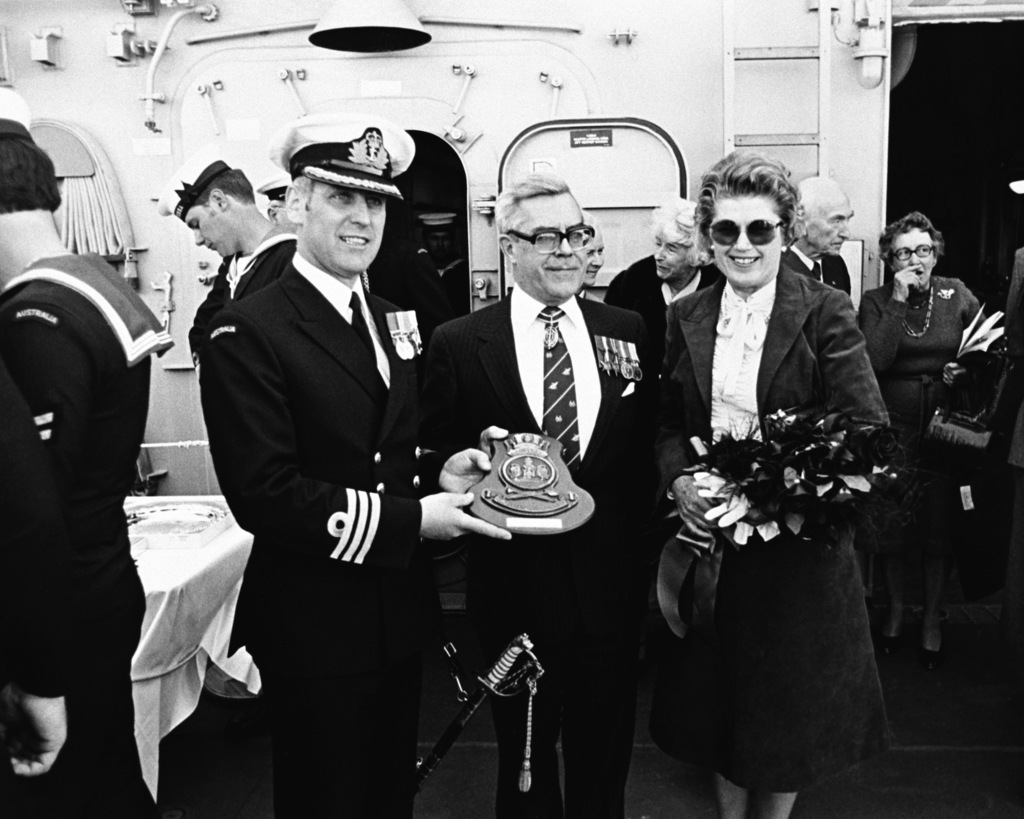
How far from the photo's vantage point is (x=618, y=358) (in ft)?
8.41

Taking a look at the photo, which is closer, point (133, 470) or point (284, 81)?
point (133, 470)

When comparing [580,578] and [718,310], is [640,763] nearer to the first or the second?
[580,578]

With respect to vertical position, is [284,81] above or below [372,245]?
above

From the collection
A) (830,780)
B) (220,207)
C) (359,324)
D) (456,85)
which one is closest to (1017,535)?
(830,780)

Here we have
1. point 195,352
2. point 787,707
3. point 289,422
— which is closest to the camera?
point 289,422

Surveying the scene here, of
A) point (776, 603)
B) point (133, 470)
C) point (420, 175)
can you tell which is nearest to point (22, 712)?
point (133, 470)

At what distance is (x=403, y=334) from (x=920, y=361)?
2.86 meters

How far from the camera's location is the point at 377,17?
16.1 ft

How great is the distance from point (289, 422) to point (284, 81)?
12.9 ft

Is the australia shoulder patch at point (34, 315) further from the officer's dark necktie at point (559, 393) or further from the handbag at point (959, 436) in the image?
the handbag at point (959, 436)

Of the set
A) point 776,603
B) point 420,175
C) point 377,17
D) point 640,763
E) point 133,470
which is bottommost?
point 640,763

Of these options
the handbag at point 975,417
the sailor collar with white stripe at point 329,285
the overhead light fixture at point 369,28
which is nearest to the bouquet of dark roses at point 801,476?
the sailor collar with white stripe at point 329,285

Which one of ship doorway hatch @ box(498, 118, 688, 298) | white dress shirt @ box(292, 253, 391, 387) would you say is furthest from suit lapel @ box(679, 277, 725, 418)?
ship doorway hatch @ box(498, 118, 688, 298)

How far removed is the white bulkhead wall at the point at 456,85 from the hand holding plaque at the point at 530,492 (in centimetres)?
332
